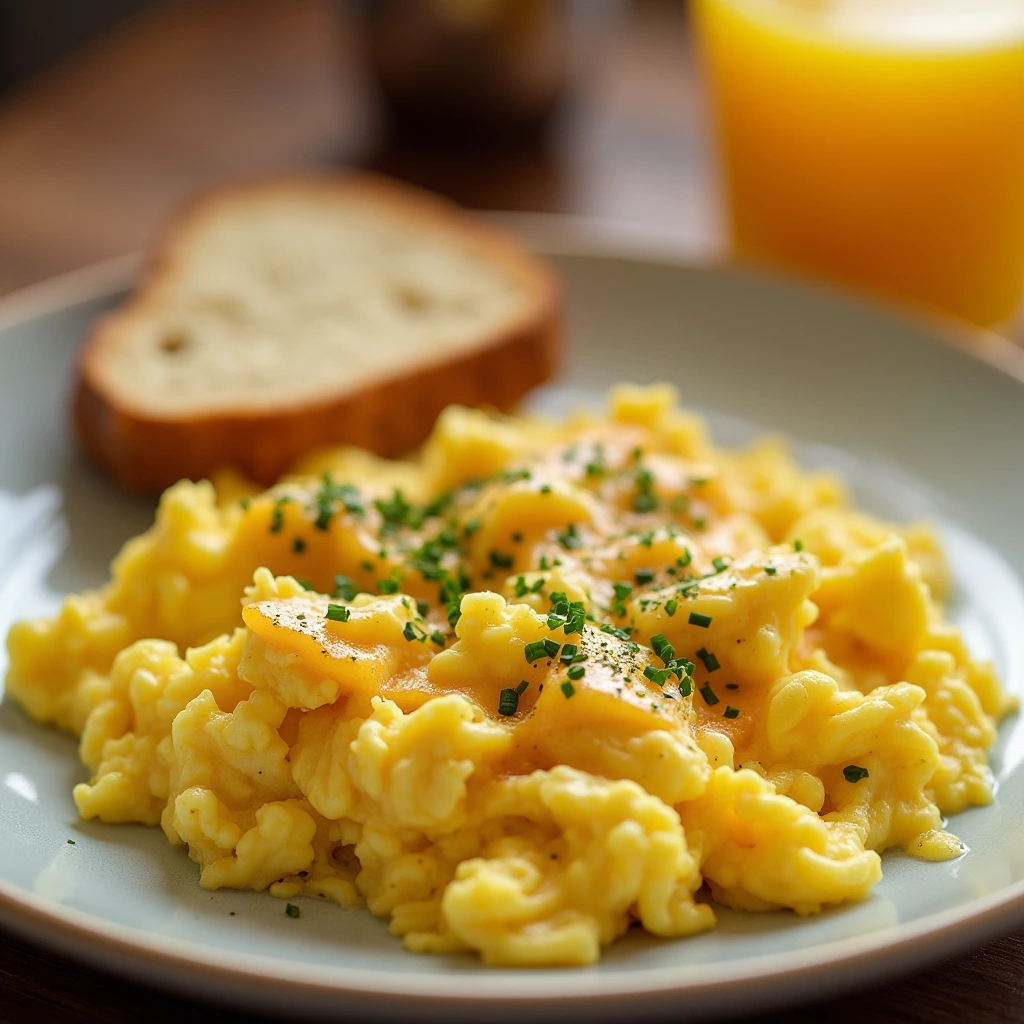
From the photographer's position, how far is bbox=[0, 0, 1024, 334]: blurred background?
4.42 metres

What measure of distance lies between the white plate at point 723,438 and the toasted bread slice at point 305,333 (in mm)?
161

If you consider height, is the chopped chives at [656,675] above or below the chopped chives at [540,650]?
below

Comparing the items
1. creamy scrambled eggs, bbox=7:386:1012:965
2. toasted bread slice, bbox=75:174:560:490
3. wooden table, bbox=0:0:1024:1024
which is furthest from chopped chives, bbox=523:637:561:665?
wooden table, bbox=0:0:1024:1024

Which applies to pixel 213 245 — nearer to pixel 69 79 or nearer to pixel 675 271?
pixel 675 271

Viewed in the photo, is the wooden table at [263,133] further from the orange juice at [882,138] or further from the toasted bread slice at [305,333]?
the toasted bread slice at [305,333]

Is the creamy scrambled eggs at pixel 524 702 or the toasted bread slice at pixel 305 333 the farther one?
the toasted bread slice at pixel 305 333

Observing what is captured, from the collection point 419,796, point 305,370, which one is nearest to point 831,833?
point 419,796

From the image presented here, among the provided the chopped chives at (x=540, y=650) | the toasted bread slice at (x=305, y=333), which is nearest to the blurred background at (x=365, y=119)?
the toasted bread slice at (x=305, y=333)

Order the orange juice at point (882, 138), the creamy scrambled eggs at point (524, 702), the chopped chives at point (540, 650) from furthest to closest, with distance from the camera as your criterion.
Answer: the orange juice at point (882, 138) < the chopped chives at point (540, 650) < the creamy scrambled eggs at point (524, 702)

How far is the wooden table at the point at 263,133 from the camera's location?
536 cm

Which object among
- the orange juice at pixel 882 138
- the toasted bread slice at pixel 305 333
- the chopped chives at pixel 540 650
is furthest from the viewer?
the orange juice at pixel 882 138

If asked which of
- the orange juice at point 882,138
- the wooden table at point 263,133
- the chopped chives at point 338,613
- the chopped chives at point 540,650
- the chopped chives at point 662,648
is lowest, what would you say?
the wooden table at point 263,133

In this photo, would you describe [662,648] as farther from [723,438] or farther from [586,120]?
[586,120]

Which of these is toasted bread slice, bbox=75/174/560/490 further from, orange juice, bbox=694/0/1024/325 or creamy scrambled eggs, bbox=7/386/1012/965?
orange juice, bbox=694/0/1024/325
